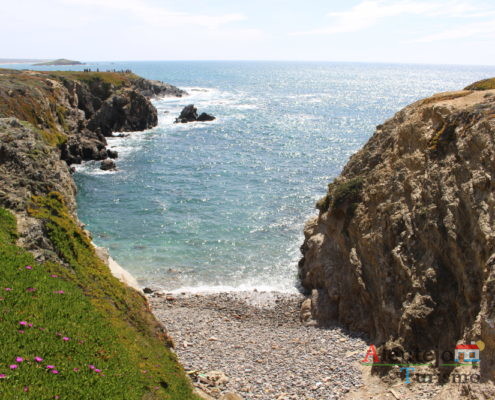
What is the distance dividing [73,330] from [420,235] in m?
17.8

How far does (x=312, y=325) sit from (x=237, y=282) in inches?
398

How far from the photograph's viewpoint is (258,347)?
2489cm

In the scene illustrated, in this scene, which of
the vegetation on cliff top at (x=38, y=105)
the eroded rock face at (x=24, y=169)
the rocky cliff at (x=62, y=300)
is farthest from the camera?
the vegetation on cliff top at (x=38, y=105)

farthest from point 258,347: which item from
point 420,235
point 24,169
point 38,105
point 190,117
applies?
point 190,117

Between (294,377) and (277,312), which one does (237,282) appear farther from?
(294,377)

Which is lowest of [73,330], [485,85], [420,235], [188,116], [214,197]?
[214,197]

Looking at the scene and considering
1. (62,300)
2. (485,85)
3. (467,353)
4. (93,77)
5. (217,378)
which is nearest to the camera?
(62,300)

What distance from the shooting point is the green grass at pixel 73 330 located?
1132 cm

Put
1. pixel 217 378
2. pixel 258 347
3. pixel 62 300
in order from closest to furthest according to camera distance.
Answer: pixel 62 300 → pixel 217 378 → pixel 258 347

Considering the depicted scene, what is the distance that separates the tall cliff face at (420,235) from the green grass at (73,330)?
40.3 ft

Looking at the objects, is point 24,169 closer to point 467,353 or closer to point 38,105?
point 467,353

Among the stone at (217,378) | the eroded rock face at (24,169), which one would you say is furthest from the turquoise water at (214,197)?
the eroded rock face at (24,169)

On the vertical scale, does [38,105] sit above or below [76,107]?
below

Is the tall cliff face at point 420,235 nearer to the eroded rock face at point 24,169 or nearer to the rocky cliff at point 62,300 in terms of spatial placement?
the rocky cliff at point 62,300
